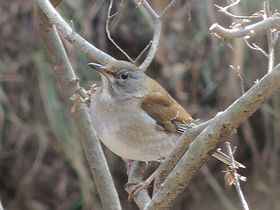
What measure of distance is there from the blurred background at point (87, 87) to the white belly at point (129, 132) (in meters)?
1.74

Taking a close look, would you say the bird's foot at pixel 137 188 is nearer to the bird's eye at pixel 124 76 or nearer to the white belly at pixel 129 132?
the white belly at pixel 129 132

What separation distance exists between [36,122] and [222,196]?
1417 millimetres

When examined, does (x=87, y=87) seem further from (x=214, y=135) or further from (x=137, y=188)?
(x=214, y=135)

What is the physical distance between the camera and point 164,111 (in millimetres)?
3387

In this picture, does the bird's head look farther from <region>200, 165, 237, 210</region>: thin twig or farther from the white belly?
<region>200, 165, 237, 210</region>: thin twig

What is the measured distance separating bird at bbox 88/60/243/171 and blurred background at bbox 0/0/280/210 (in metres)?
1.54

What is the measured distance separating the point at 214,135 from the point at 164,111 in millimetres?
1335

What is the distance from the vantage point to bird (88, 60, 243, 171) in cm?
306

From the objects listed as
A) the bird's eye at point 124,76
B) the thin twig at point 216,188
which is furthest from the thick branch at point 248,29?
the thin twig at point 216,188

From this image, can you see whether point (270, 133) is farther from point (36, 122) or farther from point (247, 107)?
point (247, 107)

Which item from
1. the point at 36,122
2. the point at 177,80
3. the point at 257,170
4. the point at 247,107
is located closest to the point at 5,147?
the point at 36,122

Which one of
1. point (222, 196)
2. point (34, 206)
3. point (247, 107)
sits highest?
point (247, 107)

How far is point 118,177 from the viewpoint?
17.6 feet

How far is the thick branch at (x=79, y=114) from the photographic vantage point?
294cm
